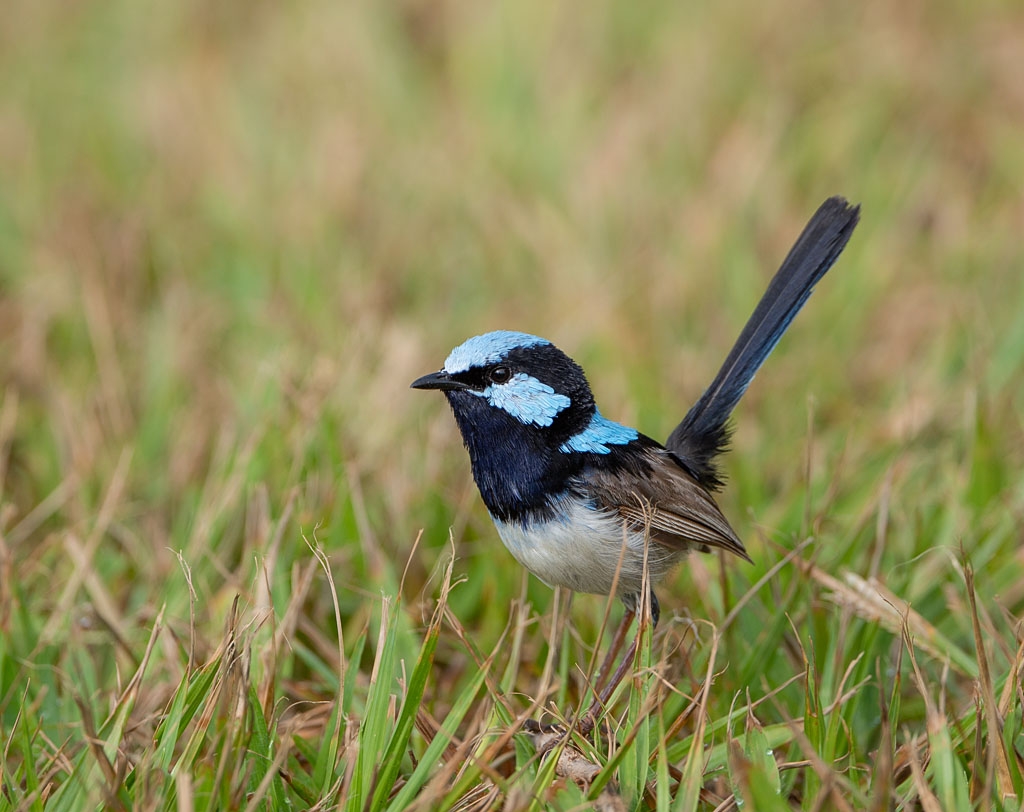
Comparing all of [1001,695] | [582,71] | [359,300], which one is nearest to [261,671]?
[1001,695]

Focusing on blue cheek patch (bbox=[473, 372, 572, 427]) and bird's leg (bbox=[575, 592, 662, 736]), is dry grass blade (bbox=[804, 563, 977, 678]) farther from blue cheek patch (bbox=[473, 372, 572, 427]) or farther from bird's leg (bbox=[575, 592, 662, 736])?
blue cheek patch (bbox=[473, 372, 572, 427])

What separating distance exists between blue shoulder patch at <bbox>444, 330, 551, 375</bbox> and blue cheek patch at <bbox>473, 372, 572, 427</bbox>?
0.22 ft

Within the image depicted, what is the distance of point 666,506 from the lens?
2.96 meters

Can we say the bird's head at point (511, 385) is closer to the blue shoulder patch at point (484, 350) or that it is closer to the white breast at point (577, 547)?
the blue shoulder patch at point (484, 350)

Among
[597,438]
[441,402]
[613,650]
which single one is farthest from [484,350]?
[441,402]

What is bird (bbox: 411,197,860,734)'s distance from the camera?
2807 mm

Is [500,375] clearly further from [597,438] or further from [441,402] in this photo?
[441,402]

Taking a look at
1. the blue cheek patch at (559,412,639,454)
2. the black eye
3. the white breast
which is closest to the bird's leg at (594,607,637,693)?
the white breast

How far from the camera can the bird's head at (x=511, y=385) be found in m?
2.89

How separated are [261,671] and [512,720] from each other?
60cm

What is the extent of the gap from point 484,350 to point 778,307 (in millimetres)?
842

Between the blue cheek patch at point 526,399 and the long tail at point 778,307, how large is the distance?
59 cm

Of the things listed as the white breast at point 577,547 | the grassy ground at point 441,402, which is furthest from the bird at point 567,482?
the grassy ground at point 441,402

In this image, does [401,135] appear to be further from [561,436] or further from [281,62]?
[561,436]
